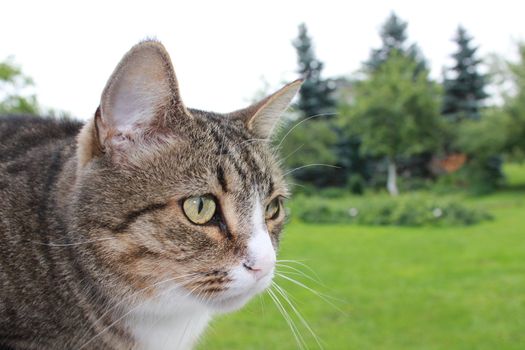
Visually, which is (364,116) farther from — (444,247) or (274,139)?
(274,139)

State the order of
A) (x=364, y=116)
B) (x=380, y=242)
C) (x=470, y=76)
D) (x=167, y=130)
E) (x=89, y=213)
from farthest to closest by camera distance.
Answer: (x=470, y=76) < (x=364, y=116) < (x=380, y=242) < (x=167, y=130) < (x=89, y=213)

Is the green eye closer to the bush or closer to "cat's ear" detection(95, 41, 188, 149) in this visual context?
"cat's ear" detection(95, 41, 188, 149)

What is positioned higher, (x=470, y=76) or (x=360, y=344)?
(x=470, y=76)

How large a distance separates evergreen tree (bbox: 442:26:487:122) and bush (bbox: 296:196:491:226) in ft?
41.6

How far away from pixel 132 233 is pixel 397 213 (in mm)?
11894

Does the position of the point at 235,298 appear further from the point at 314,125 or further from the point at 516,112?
the point at 516,112

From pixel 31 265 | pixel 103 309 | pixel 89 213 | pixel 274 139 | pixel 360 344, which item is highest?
pixel 274 139

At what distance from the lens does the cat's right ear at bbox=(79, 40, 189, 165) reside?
4.00ft

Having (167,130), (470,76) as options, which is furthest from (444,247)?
(470,76)

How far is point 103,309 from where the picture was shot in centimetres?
135

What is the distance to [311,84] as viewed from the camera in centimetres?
2364

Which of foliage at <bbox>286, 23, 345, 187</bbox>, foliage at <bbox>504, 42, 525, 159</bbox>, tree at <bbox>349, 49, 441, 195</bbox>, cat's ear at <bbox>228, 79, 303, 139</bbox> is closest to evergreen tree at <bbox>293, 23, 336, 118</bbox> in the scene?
foliage at <bbox>286, 23, 345, 187</bbox>

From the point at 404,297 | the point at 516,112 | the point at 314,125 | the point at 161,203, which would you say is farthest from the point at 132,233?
the point at 516,112

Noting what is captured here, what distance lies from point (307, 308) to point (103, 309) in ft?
15.9
